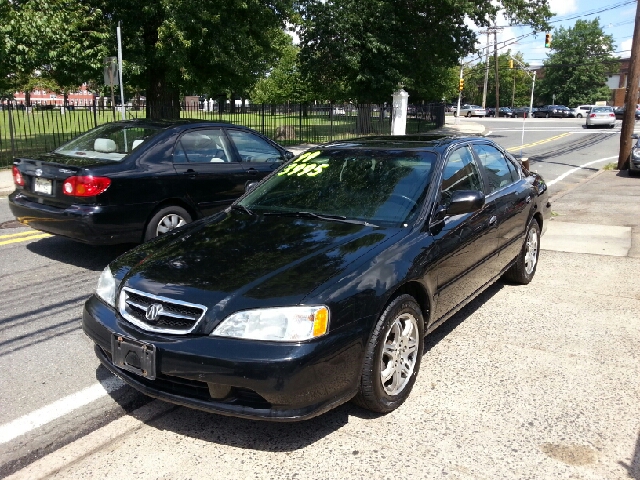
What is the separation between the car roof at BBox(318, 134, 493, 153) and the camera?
459 cm

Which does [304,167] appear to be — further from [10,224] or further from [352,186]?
[10,224]

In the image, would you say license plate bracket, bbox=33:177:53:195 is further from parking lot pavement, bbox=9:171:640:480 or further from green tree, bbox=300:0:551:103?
green tree, bbox=300:0:551:103

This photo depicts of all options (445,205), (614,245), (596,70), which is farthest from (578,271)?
(596,70)

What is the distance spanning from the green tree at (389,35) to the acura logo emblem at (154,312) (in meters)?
26.4

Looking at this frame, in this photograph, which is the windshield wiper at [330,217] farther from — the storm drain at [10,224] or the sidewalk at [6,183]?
the sidewalk at [6,183]

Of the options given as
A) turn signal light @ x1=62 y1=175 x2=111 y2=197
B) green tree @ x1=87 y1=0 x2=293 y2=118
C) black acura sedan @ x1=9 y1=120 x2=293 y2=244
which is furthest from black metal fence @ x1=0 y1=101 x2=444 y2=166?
turn signal light @ x1=62 y1=175 x2=111 y2=197

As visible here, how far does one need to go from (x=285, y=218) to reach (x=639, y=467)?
254cm

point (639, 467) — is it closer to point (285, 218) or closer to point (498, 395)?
point (498, 395)

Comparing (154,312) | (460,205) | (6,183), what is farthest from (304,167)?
(6,183)

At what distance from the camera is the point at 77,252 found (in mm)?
7051

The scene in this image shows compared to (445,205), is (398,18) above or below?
above

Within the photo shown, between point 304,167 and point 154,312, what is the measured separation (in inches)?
81.8

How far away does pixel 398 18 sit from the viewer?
2833 centimetres

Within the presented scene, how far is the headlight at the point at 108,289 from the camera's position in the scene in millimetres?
3460
